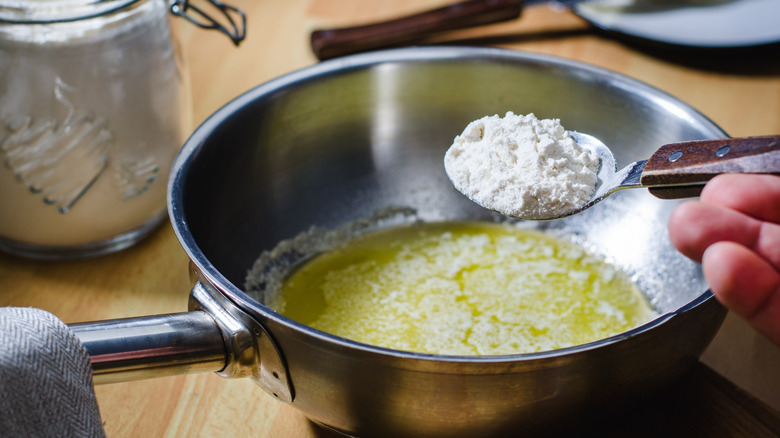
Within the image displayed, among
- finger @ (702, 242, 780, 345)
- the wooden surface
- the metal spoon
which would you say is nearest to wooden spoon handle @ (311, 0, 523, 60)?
the wooden surface

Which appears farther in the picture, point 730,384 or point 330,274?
point 330,274

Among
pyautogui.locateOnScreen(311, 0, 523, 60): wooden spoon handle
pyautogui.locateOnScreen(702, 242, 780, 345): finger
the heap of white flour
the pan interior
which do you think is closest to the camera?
pyautogui.locateOnScreen(702, 242, 780, 345): finger

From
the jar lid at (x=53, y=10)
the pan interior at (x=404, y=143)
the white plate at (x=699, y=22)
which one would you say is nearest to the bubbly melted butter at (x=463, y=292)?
the pan interior at (x=404, y=143)

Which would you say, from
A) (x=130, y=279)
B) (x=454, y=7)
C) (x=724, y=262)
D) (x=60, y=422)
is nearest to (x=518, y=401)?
(x=724, y=262)

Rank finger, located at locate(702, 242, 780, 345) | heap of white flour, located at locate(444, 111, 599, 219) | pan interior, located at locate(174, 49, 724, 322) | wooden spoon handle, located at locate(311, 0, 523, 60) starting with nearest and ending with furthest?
1. finger, located at locate(702, 242, 780, 345)
2. heap of white flour, located at locate(444, 111, 599, 219)
3. pan interior, located at locate(174, 49, 724, 322)
4. wooden spoon handle, located at locate(311, 0, 523, 60)

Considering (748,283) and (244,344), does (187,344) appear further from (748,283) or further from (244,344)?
(748,283)

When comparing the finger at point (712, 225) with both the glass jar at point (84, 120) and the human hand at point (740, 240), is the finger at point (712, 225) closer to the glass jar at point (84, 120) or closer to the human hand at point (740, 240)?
the human hand at point (740, 240)

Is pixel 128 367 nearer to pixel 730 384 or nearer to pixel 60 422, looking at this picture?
pixel 60 422

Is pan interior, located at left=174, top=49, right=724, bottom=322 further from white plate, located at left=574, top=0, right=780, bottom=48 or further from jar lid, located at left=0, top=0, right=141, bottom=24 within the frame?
white plate, located at left=574, top=0, right=780, bottom=48
